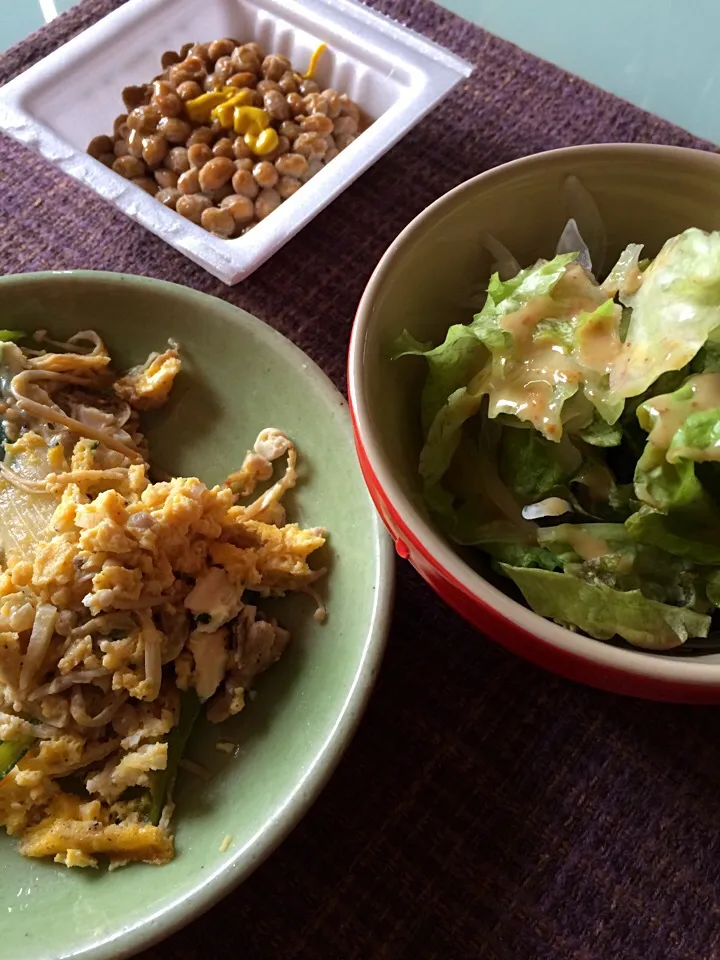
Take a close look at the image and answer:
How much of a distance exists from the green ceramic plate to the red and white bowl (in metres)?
0.15

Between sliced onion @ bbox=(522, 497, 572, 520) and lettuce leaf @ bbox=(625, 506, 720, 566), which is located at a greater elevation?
lettuce leaf @ bbox=(625, 506, 720, 566)

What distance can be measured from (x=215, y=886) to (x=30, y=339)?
74 centimetres

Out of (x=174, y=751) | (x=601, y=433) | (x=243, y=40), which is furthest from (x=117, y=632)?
(x=243, y=40)

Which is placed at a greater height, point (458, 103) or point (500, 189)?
point (500, 189)

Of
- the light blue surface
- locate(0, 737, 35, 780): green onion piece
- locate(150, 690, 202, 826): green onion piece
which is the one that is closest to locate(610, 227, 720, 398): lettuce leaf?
locate(150, 690, 202, 826): green onion piece

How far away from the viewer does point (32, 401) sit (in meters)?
1.07

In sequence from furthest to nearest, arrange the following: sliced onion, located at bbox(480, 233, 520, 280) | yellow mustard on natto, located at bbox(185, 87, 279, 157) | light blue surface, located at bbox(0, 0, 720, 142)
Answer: light blue surface, located at bbox(0, 0, 720, 142) → yellow mustard on natto, located at bbox(185, 87, 279, 157) → sliced onion, located at bbox(480, 233, 520, 280)

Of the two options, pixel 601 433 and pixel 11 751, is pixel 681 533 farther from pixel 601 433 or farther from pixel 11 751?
pixel 11 751

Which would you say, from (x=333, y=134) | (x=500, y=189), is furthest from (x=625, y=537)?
(x=333, y=134)

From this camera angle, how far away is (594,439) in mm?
791

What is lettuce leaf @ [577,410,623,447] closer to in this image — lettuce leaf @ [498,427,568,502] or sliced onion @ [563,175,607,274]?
lettuce leaf @ [498,427,568,502]

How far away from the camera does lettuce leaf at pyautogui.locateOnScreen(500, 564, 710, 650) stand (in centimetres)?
74

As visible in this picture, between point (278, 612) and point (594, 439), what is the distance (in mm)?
431

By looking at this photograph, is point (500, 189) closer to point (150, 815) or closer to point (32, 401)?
point (32, 401)
